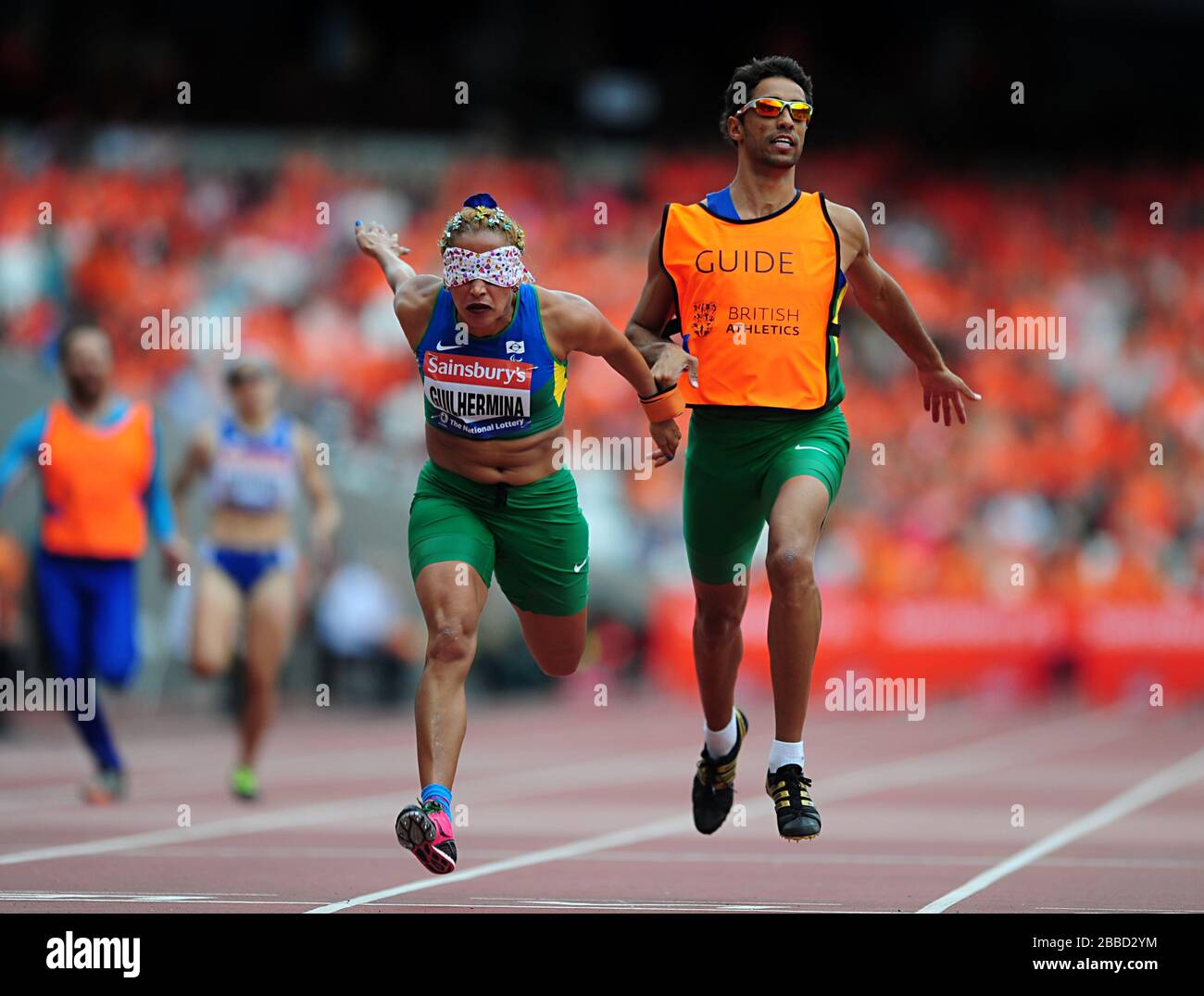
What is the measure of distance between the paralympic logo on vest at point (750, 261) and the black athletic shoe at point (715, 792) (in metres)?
2.18

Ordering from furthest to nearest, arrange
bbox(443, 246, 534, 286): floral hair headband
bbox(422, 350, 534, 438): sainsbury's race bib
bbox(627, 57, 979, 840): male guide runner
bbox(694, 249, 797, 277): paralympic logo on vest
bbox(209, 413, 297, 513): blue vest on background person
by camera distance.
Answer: bbox(209, 413, 297, 513): blue vest on background person
bbox(694, 249, 797, 277): paralympic logo on vest
bbox(627, 57, 979, 840): male guide runner
bbox(422, 350, 534, 438): sainsbury's race bib
bbox(443, 246, 534, 286): floral hair headband

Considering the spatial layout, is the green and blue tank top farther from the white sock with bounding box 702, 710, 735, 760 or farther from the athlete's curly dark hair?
the white sock with bounding box 702, 710, 735, 760

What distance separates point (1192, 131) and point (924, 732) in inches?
689

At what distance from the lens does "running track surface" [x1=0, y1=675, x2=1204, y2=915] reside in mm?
8305

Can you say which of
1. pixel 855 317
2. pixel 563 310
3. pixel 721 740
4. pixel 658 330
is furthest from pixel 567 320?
pixel 855 317

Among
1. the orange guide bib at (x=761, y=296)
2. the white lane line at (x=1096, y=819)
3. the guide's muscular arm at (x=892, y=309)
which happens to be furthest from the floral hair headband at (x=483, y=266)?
the white lane line at (x=1096, y=819)

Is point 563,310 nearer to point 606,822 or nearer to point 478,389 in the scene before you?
point 478,389

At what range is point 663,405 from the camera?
8.34 m

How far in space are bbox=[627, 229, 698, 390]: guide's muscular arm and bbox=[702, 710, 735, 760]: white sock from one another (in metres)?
1.75

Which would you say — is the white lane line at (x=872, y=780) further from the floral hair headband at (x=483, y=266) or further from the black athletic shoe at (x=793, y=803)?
the floral hair headband at (x=483, y=266)

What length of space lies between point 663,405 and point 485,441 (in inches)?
29.3

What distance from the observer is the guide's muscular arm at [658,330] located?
830cm

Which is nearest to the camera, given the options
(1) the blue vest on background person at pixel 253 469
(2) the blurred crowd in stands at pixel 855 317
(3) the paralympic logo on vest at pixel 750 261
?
(3) the paralympic logo on vest at pixel 750 261

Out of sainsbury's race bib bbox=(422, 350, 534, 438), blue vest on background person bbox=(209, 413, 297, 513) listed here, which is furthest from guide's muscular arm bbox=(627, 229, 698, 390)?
blue vest on background person bbox=(209, 413, 297, 513)
